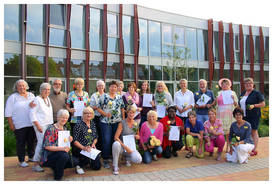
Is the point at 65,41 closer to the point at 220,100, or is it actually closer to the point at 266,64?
the point at 220,100

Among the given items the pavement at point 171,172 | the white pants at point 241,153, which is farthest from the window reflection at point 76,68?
the white pants at point 241,153

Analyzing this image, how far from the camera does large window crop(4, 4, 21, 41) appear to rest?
11.6 m

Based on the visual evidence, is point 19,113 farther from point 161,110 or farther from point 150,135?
point 161,110

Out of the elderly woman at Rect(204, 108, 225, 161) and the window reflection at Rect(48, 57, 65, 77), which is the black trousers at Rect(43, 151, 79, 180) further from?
the window reflection at Rect(48, 57, 65, 77)

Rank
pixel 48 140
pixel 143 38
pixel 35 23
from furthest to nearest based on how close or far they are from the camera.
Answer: pixel 143 38 < pixel 35 23 < pixel 48 140

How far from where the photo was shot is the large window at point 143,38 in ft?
56.0

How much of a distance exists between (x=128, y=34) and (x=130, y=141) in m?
12.6

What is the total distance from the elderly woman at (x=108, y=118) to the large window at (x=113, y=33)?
10.9 meters

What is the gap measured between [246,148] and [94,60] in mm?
11789

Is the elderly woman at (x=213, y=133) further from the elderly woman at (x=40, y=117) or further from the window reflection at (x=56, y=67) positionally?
the window reflection at (x=56, y=67)

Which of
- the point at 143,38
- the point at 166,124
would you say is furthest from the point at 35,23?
the point at 166,124

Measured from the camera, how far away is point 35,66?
12.8 meters

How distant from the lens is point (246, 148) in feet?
17.5
